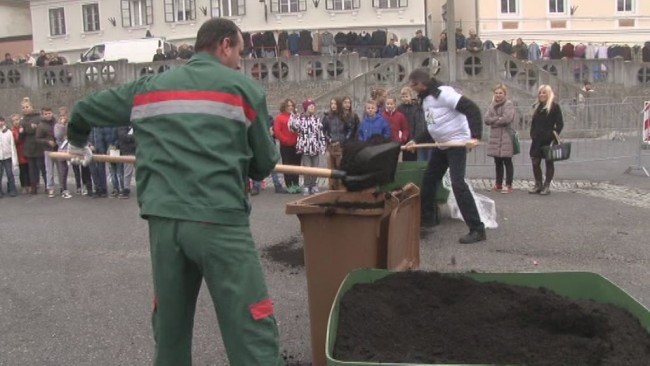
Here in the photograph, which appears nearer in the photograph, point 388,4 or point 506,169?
point 506,169

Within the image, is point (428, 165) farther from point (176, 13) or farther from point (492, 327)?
point (176, 13)

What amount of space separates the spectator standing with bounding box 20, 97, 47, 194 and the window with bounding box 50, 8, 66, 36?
34.8 metres

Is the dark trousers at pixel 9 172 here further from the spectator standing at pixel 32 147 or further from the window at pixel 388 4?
the window at pixel 388 4

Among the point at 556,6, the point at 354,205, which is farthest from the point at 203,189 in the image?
the point at 556,6

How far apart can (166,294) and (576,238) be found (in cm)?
598

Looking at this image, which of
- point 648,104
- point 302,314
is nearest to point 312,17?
point 648,104

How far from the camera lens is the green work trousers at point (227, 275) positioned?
3420 mm

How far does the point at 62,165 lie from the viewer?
13312 mm

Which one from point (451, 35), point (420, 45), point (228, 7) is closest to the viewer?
point (451, 35)

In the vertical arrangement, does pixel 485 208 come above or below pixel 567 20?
below

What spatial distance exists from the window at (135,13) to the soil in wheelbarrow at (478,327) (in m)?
42.3

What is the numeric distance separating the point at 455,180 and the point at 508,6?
109 feet

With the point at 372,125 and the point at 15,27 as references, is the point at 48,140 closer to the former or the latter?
the point at 372,125

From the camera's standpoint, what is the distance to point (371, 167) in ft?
13.4
